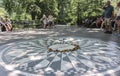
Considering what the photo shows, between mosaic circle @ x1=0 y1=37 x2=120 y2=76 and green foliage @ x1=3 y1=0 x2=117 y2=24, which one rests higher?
green foliage @ x1=3 y1=0 x2=117 y2=24

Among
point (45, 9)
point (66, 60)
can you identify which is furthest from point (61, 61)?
point (45, 9)

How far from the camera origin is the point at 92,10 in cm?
1691

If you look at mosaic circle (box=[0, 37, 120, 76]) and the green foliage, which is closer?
mosaic circle (box=[0, 37, 120, 76])

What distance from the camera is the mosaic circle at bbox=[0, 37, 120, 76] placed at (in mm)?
4172

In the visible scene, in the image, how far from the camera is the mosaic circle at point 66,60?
164 inches

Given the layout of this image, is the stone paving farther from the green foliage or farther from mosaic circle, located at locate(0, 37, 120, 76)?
the green foliage

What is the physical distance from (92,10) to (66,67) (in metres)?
13.1

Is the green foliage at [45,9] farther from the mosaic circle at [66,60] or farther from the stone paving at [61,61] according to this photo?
the stone paving at [61,61]

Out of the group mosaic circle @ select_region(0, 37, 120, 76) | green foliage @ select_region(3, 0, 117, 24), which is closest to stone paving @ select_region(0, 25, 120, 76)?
mosaic circle @ select_region(0, 37, 120, 76)

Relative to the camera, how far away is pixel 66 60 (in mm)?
4832

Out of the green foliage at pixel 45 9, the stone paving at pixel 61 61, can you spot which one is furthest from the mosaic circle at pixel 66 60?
the green foliage at pixel 45 9

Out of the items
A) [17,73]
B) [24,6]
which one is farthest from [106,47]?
[24,6]

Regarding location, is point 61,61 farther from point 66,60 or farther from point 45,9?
point 45,9

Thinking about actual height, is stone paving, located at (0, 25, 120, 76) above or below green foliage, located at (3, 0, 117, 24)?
below
